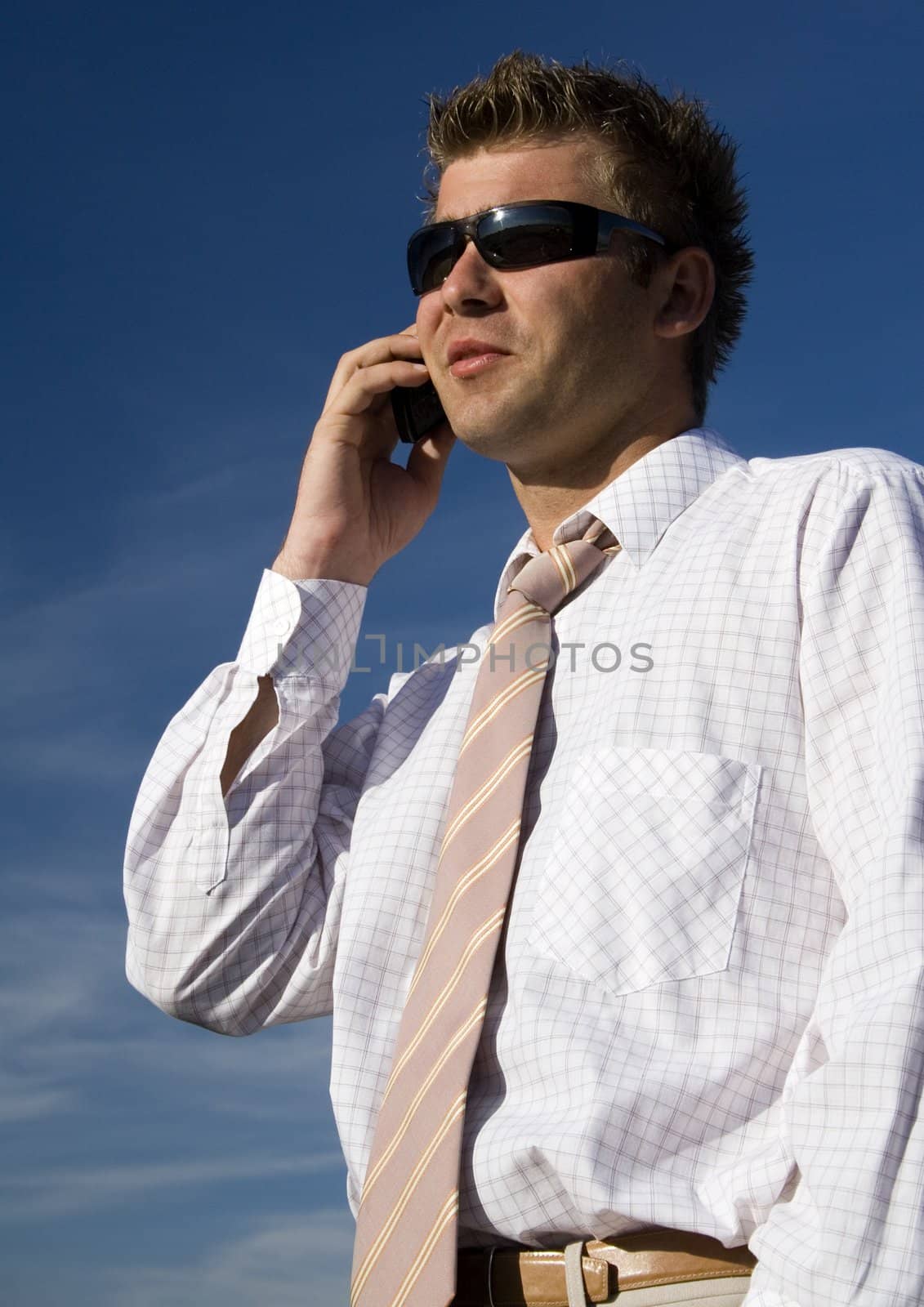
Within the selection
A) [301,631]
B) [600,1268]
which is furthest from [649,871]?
[301,631]

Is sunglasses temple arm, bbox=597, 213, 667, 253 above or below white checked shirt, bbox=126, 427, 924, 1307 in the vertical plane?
above

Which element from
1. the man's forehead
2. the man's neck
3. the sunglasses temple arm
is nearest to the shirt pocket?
the man's neck

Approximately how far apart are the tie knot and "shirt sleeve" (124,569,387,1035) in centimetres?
67

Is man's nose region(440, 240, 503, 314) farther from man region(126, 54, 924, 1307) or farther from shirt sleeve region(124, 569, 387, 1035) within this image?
shirt sleeve region(124, 569, 387, 1035)

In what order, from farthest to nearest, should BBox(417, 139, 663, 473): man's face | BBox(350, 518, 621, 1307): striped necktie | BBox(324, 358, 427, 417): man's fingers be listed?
BBox(324, 358, 427, 417): man's fingers, BBox(417, 139, 663, 473): man's face, BBox(350, 518, 621, 1307): striped necktie

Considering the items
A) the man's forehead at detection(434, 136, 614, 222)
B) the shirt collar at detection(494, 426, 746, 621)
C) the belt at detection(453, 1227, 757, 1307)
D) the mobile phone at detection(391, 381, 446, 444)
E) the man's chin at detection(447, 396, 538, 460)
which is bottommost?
the belt at detection(453, 1227, 757, 1307)

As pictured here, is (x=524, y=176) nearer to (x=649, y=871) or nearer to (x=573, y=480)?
(x=573, y=480)

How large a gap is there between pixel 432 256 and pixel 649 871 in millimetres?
1615

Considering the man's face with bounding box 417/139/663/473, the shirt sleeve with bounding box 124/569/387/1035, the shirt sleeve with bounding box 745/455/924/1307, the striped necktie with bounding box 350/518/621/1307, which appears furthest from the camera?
the shirt sleeve with bounding box 124/569/387/1035

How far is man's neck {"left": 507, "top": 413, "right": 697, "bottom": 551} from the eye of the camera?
3.07m

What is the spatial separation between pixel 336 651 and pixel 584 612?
30.6 inches

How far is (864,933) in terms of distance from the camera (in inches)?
74.4

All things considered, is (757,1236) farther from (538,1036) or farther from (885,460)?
(885,460)

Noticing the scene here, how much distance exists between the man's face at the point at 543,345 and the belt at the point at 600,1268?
5.55 feet
